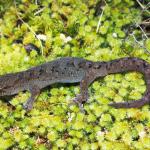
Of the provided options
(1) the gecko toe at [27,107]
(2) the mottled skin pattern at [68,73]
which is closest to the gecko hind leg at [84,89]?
(2) the mottled skin pattern at [68,73]

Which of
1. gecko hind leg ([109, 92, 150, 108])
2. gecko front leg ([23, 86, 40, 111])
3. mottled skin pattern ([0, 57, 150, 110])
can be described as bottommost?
gecko hind leg ([109, 92, 150, 108])

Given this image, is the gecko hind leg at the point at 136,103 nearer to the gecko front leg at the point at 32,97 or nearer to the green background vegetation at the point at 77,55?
the green background vegetation at the point at 77,55

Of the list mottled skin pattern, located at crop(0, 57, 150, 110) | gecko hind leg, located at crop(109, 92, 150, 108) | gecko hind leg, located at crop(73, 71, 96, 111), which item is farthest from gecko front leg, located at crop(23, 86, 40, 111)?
gecko hind leg, located at crop(109, 92, 150, 108)

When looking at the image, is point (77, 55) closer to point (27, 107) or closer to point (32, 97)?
point (32, 97)

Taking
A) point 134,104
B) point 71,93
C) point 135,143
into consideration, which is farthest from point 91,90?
point 135,143

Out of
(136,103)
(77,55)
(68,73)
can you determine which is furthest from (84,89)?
(136,103)

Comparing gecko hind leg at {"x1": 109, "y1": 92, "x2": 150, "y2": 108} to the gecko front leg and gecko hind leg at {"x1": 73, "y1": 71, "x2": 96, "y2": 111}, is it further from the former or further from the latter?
the gecko front leg
